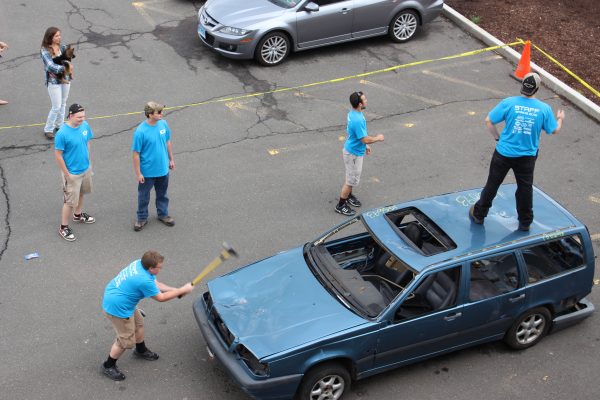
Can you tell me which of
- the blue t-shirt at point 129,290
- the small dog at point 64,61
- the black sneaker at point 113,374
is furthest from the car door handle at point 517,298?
the small dog at point 64,61

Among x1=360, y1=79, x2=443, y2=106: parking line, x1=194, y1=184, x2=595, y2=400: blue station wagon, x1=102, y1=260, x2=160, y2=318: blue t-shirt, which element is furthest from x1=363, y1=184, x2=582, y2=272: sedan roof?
x1=360, y1=79, x2=443, y2=106: parking line

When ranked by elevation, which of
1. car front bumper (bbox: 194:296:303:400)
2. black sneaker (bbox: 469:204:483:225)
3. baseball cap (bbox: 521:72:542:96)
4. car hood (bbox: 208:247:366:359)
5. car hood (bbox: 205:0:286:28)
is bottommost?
car front bumper (bbox: 194:296:303:400)

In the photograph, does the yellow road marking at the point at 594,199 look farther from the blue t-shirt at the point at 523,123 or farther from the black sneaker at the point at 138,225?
the black sneaker at the point at 138,225

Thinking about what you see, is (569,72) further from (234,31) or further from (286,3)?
(234,31)

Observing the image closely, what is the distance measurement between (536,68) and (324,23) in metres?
3.96

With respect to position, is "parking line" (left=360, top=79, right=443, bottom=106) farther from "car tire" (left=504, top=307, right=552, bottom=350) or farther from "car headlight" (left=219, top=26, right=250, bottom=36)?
"car tire" (left=504, top=307, right=552, bottom=350)

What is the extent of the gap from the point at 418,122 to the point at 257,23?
3393mm

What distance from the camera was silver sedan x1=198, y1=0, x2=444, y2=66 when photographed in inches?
525

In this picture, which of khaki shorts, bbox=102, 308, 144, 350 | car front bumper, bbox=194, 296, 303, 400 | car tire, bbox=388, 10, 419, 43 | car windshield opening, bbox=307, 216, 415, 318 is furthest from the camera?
car tire, bbox=388, 10, 419, 43

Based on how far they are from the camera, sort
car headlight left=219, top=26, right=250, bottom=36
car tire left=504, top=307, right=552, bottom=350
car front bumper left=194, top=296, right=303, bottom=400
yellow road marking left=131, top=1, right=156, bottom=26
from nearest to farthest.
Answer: car front bumper left=194, top=296, right=303, bottom=400, car tire left=504, top=307, right=552, bottom=350, car headlight left=219, top=26, right=250, bottom=36, yellow road marking left=131, top=1, right=156, bottom=26

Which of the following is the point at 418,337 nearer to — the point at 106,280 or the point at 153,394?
the point at 153,394

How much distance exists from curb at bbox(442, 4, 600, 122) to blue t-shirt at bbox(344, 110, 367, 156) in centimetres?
498

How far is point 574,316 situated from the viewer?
8.32 meters

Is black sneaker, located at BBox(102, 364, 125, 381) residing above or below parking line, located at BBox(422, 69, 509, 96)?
below
